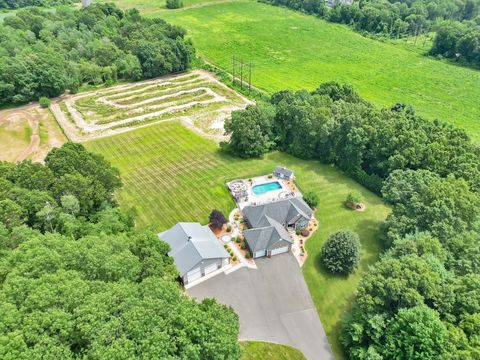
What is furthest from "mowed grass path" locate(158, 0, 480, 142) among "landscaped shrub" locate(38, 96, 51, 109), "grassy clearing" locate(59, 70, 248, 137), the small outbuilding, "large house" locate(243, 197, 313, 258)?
"landscaped shrub" locate(38, 96, 51, 109)

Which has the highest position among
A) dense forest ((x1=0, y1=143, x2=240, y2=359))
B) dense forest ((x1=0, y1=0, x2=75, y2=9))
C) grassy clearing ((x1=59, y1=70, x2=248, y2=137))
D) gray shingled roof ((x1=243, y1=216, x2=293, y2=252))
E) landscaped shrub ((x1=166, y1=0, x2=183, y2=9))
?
dense forest ((x1=0, y1=143, x2=240, y2=359))

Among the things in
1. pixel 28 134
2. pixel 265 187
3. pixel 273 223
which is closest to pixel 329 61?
pixel 265 187

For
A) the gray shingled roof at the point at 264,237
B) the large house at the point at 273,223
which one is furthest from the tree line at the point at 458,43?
the gray shingled roof at the point at 264,237

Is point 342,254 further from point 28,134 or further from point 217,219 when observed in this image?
point 28,134

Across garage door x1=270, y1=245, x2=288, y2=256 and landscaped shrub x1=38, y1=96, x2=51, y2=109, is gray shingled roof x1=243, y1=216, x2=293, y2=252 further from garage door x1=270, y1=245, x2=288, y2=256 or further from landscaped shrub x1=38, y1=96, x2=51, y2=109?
landscaped shrub x1=38, y1=96, x2=51, y2=109

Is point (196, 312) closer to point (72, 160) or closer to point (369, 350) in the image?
point (369, 350)

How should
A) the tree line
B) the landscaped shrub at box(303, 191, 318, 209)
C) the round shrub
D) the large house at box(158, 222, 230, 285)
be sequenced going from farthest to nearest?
the tree line → the landscaped shrub at box(303, 191, 318, 209) → the round shrub → the large house at box(158, 222, 230, 285)

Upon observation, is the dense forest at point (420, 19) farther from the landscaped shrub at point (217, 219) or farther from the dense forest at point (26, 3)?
the dense forest at point (26, 3)
